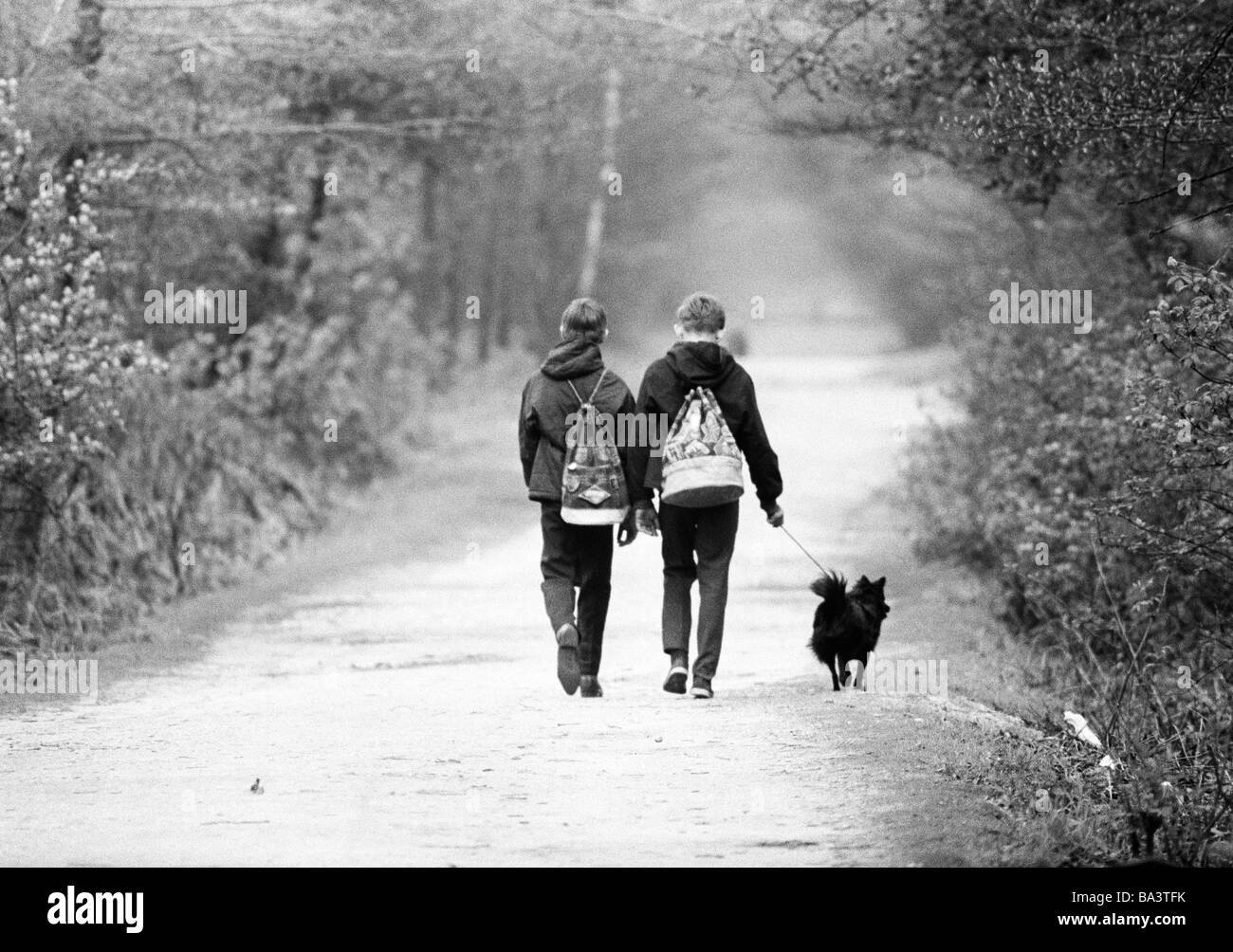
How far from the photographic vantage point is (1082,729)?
30.7 ft

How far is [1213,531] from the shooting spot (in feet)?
35.9

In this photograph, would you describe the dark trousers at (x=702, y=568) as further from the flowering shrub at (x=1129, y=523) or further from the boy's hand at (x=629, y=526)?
the flowering shrub at (x=1129, y=523)

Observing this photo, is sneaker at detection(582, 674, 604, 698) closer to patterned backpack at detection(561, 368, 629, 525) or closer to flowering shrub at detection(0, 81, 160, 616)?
patterned backpack at detection(561, 368, 629, 525)

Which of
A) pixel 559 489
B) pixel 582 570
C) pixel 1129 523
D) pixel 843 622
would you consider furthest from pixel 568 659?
pixel 1129 523

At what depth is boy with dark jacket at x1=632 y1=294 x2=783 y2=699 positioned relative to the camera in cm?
1070

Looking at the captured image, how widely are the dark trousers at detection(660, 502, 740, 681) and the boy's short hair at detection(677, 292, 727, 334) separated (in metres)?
1.02

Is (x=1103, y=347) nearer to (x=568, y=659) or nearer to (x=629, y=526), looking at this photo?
(x=629, y=526)

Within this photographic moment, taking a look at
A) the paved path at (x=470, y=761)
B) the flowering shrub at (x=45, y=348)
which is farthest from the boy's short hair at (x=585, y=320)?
the flowering shrub at (x=45, y=348)

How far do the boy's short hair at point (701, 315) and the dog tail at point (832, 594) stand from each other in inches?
62.7

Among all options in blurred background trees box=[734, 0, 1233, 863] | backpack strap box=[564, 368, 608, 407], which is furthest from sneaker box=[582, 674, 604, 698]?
blurred background trees box=[734, 0, 1233, 863]

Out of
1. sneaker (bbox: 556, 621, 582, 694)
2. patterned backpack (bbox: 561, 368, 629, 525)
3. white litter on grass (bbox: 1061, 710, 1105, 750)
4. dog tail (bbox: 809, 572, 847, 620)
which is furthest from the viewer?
dog tail (bbox: 809, 572, 847, 620)

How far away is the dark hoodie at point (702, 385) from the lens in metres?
10.7

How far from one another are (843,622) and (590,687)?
1.53 meters
